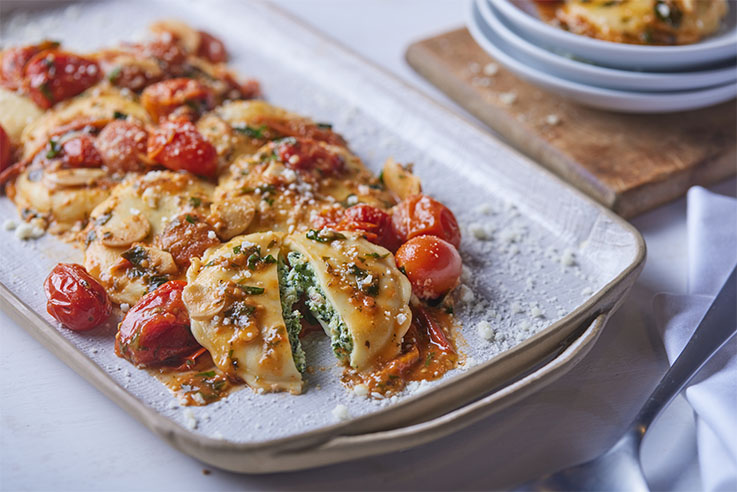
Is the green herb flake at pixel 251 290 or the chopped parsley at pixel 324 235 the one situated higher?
the chopped parsley at pixel 324 235

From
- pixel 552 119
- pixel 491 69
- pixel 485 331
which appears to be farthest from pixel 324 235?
pixel 491 69

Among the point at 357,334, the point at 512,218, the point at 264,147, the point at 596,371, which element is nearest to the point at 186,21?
the point at 264,147

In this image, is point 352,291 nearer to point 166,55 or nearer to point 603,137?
point 603,137

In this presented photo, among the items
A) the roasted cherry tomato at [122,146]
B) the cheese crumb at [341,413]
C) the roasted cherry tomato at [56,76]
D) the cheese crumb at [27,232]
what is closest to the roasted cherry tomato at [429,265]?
the cheese crumb at [341,413]

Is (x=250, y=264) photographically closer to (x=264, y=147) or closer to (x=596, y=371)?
(x=264, y=147)

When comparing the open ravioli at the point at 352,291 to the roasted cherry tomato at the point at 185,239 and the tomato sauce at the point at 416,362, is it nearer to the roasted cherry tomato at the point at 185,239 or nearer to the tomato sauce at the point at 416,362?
the tomato sauce at the point at 416,362
